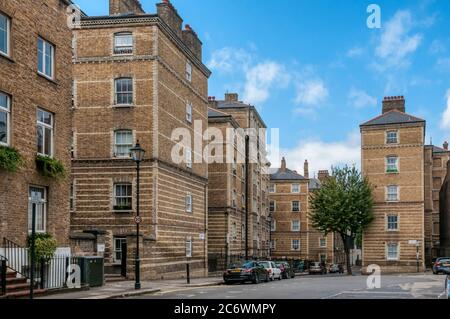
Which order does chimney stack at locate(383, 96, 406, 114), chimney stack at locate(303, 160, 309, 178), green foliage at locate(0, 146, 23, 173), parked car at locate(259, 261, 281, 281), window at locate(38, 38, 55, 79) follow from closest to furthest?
green foliage at locate(0, 146, 23, 173)
window at locate(38, 38, 55, 79)
parked car at locate(259, 261, 281, 281)
chimney stack at locate(383, 96, 406, 114)
chimney stack at locate(303, 160, 309, 178)

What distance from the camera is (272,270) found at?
42312 mm

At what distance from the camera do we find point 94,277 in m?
26.1

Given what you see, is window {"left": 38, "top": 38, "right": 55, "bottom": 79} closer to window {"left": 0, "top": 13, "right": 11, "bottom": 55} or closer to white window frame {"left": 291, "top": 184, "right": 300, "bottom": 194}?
window {"left": 0, "top": 13, "right": 11, "bottom": 55}

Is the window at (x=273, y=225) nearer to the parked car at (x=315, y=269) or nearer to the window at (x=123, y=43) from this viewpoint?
the parked car at (x=315, y=269)

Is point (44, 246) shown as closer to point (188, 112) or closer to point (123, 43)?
point (123, 43)

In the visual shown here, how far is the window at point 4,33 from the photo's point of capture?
21781mm

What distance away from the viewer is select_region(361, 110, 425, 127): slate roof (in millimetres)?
65875

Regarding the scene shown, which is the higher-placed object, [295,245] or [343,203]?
[343,203]

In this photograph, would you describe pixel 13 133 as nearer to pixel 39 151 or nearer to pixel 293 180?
pixel 39 151

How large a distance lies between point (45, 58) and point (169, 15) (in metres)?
16.5

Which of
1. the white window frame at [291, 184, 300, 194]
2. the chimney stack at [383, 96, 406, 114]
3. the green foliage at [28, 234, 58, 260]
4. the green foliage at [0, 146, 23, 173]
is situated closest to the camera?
the green foliage at [0, 146, 23, 173]

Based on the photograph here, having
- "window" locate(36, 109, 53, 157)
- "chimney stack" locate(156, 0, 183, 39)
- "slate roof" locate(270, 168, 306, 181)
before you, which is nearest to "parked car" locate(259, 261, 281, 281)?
"chimney stack" locate(156, 0, 183, 39)

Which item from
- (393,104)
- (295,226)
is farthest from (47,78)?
(295,226)

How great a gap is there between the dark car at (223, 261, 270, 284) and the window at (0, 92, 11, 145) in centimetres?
1645
